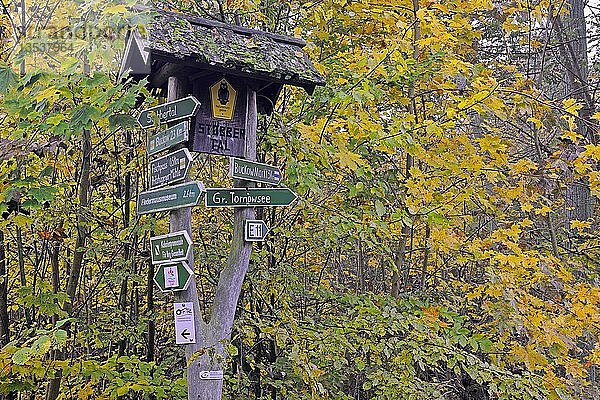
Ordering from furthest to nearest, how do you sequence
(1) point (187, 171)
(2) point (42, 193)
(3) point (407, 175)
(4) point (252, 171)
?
(3) point (407, 175) < (2) point (42, 193) < (4) point (252, 171) < (1) point (187, 171)

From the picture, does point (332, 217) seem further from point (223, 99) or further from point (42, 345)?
point (42, 345)

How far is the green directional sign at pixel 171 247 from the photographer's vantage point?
2746 mm

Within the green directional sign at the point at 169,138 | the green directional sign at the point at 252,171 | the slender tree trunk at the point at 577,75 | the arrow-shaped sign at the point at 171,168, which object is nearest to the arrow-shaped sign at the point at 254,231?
the green directional sign at the point at 252,171

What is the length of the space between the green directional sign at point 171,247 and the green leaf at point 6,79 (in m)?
1.02

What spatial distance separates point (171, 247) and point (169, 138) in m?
0.53

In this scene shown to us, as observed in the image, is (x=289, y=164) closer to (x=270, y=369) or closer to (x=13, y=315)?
(x=270, y=369)

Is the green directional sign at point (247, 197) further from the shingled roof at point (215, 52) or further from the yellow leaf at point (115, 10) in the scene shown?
the yellow leaf at point (115, 10)

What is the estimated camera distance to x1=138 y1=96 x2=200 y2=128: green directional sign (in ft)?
9.11

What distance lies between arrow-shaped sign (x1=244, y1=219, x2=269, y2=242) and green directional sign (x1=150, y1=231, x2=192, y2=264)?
0.38m

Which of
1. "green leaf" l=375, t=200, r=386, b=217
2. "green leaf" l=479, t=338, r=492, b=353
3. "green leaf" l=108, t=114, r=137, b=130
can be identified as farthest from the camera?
"green leaf" l=479, t=338, r=492, b=353

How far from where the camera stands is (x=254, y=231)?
10.0 feet

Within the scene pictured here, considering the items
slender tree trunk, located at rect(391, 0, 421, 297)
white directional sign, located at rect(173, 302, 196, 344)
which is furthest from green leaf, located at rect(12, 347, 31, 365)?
slender tree trunk, located at rect(391, 0, 421, 297)

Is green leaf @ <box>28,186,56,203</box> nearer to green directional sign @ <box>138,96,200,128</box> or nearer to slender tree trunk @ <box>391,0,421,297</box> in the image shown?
green directional sign @ <box>138,96,200,128</box>

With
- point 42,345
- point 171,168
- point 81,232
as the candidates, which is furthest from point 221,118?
point 81,232
